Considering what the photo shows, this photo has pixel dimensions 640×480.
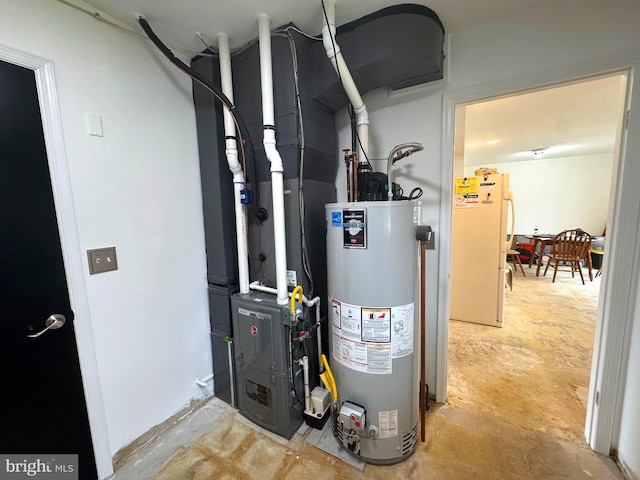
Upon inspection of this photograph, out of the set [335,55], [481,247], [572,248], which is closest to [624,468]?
[481,247]

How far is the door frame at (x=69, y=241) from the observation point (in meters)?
1.12

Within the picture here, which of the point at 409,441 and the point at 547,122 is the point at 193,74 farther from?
the point at 547,122

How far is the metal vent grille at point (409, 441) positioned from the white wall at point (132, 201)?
4.55 ft

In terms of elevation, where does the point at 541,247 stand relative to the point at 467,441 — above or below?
above

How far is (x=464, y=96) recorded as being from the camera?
152 centimetres

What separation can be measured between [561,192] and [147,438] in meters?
8.17

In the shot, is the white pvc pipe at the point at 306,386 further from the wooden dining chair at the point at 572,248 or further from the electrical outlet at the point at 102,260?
the wooden dining chair at the point at 572,248

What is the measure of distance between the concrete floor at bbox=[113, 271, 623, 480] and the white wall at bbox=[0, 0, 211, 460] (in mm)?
285

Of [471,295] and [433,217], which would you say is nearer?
[433,217]

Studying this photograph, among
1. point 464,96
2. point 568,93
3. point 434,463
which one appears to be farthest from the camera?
point 568,93

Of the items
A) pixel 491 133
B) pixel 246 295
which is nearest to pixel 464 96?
pixel 246 295

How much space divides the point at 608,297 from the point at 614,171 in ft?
2.13

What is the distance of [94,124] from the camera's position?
1276 mm

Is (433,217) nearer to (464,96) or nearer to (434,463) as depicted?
(464,96)
